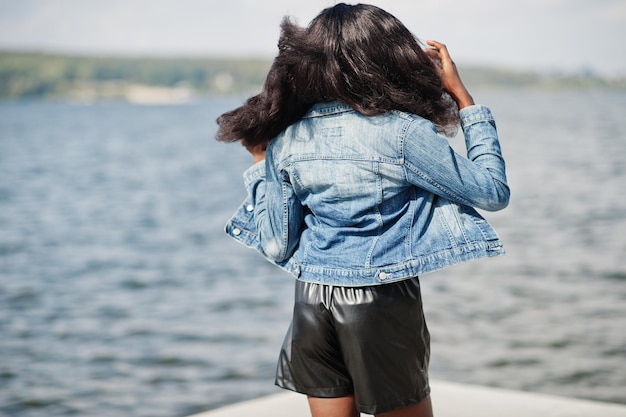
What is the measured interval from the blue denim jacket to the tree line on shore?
3460 inches

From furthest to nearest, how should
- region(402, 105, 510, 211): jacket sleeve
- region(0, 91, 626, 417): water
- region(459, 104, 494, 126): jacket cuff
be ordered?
1. region(0, 91, 626, 417): water
2. region(459, 104, 494, 126): jacket cuff
3. region(402, 105, 510, 211): jacket sleeve

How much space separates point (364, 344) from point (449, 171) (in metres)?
0.49

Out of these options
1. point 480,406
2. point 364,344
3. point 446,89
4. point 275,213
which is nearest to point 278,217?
point 275,213

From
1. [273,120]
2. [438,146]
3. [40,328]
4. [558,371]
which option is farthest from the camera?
[40,328]

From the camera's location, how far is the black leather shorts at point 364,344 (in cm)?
209

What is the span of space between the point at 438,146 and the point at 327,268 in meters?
0.44

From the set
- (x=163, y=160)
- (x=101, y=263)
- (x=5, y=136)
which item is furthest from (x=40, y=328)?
(x=5, y=136)

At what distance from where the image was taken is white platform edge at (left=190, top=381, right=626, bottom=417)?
388cm

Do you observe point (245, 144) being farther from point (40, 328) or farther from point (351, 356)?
point (40, 328)

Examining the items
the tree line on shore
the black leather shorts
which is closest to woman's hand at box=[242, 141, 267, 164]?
the black leather shorts

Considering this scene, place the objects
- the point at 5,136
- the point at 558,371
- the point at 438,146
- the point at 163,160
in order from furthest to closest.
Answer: the point at 5,136
the point at 163,160
the point at 558,371
the point at 438,146

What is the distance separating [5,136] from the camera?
192 feet

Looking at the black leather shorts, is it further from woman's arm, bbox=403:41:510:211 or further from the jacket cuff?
the jacket cuff

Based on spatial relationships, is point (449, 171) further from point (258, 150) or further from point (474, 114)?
point (258, 150)
